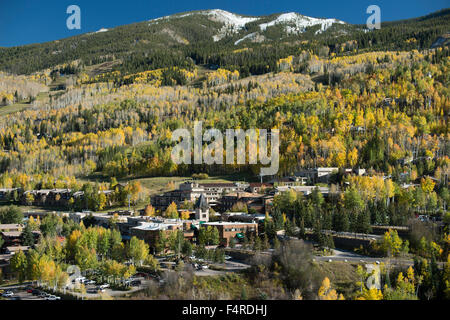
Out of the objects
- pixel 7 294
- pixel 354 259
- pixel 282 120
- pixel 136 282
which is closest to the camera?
pixel 7 294

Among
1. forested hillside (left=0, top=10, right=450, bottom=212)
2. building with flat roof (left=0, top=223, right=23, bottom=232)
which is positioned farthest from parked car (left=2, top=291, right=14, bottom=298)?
forested hillside (left=0, top=10, right=450, bottom=212)

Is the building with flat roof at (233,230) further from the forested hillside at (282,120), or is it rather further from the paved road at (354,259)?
the forested hillside at (282,120)

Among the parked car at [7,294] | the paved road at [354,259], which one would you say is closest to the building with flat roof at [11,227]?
the parked car at [7,294]

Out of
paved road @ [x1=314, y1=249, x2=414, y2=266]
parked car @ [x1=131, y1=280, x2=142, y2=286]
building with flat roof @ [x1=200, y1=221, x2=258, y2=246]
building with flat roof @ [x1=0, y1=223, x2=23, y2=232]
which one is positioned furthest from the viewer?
building with flat roof @ [x1=0, y1=223, x2=23, y2=232]

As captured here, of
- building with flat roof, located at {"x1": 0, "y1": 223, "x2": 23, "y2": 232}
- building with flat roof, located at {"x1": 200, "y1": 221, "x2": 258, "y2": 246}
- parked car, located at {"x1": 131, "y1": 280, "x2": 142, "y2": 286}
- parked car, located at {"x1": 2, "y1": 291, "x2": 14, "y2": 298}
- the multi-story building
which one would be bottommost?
parked car, located at {"x1": 2, "y1": 291, "x2": 14, "y2": 298}

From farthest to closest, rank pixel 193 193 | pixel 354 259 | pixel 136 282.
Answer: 1. pixel 193 193
2. pixel 354 259
3. pixel 136 282

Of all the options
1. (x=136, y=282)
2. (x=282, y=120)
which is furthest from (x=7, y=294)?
(x=282, y=120)

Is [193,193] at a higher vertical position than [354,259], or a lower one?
higher

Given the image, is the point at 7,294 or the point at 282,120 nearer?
the point at 7,294

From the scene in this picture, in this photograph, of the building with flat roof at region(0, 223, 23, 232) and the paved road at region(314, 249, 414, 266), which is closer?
the paved road at region(314, 249, 414, 266)

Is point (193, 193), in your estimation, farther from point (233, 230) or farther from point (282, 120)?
point (282, 120)

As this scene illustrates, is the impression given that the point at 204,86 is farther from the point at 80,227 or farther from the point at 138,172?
the point at 80,227

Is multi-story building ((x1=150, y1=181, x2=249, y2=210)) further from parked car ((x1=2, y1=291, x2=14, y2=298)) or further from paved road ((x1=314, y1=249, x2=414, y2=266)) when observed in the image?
parked car ((x1=2, y1=291, x2=14, y2=298))
